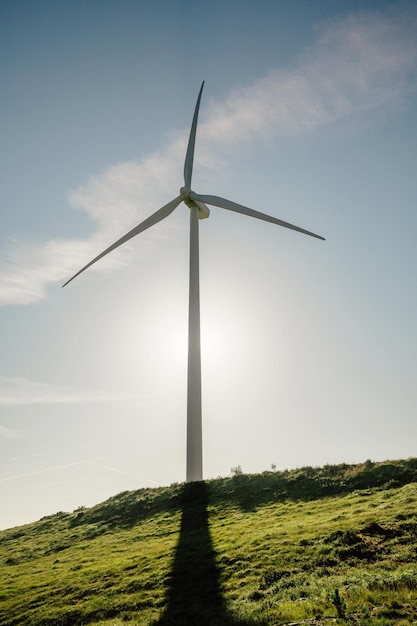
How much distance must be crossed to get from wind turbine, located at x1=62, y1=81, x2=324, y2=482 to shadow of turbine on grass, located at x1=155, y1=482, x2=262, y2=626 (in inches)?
293

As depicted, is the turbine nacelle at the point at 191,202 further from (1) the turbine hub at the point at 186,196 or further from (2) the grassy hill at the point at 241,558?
(2) the grassy hill at the point at 241,558

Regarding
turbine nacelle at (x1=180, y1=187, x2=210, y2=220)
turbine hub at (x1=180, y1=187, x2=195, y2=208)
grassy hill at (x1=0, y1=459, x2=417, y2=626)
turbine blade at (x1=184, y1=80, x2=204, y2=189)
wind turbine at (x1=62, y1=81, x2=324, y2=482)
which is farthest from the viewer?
turbine blade at (x1=184, y1=80, x2=204, y2=189)

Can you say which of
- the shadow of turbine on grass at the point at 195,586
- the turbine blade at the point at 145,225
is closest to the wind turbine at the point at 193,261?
the turbine blade at the point at 145,225

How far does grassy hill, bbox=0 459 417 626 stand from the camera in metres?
16.3

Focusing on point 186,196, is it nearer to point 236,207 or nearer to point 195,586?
point 236,207

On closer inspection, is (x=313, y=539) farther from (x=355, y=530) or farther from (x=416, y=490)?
(x=416, y=490)

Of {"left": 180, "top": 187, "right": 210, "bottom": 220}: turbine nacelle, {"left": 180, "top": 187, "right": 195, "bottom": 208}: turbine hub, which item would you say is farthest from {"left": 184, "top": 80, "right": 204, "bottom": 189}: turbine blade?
{"left": 180, "top": 187, "right": 210, "bottom": 220}: turbine nacelle

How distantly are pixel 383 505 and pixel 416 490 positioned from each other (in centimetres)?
336

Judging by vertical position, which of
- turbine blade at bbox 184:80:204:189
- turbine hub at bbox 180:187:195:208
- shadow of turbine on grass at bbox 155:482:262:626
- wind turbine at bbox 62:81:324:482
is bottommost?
shadow of turbine on grass at bbox 155:482:262:626

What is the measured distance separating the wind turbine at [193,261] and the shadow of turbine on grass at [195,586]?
293 inches

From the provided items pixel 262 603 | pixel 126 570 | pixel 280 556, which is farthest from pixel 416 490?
pixel 126 570

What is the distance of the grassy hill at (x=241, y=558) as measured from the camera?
16.3m

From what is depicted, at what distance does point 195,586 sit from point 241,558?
335 centimetres

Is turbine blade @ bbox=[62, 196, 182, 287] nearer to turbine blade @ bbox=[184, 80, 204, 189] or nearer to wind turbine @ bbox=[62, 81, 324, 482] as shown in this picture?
wind turbine @ bbox=[62, 81, 324, 482]
